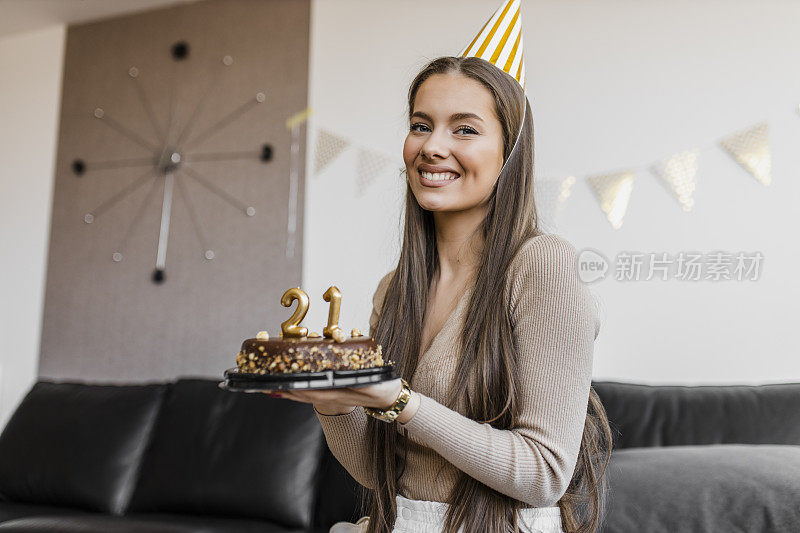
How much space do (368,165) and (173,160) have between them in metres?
1.02

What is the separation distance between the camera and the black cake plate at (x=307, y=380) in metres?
0.95

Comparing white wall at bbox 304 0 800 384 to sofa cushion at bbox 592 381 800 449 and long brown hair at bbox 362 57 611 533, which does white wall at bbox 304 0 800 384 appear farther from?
long brown hair at bbox 362 57 611 533

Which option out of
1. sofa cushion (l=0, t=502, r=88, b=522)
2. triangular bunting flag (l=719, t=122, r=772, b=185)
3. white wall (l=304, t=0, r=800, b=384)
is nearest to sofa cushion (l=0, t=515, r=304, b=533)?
sofa cushion (l=0, t=502, r=88, b=522)

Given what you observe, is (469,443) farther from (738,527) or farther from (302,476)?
(302,476)

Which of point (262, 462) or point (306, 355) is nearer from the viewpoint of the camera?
point (306, 355)

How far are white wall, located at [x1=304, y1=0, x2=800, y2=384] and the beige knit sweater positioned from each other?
1.47 metres

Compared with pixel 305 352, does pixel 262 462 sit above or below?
below

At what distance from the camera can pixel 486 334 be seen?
1.18m

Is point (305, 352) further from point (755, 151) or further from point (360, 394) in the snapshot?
point (755, 151)

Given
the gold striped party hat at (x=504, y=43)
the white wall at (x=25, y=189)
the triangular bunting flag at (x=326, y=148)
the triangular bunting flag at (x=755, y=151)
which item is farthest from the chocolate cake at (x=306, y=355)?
the white wall at (x=25, y=189)

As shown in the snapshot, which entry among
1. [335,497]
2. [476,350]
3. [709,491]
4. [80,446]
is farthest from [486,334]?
[80,446]

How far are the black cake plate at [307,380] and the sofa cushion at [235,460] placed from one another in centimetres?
158

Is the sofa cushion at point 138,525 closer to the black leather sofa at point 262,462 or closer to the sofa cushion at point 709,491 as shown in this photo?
the black leather sofa at point 262,462

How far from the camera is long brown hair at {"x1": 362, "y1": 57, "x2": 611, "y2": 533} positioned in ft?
3.79
